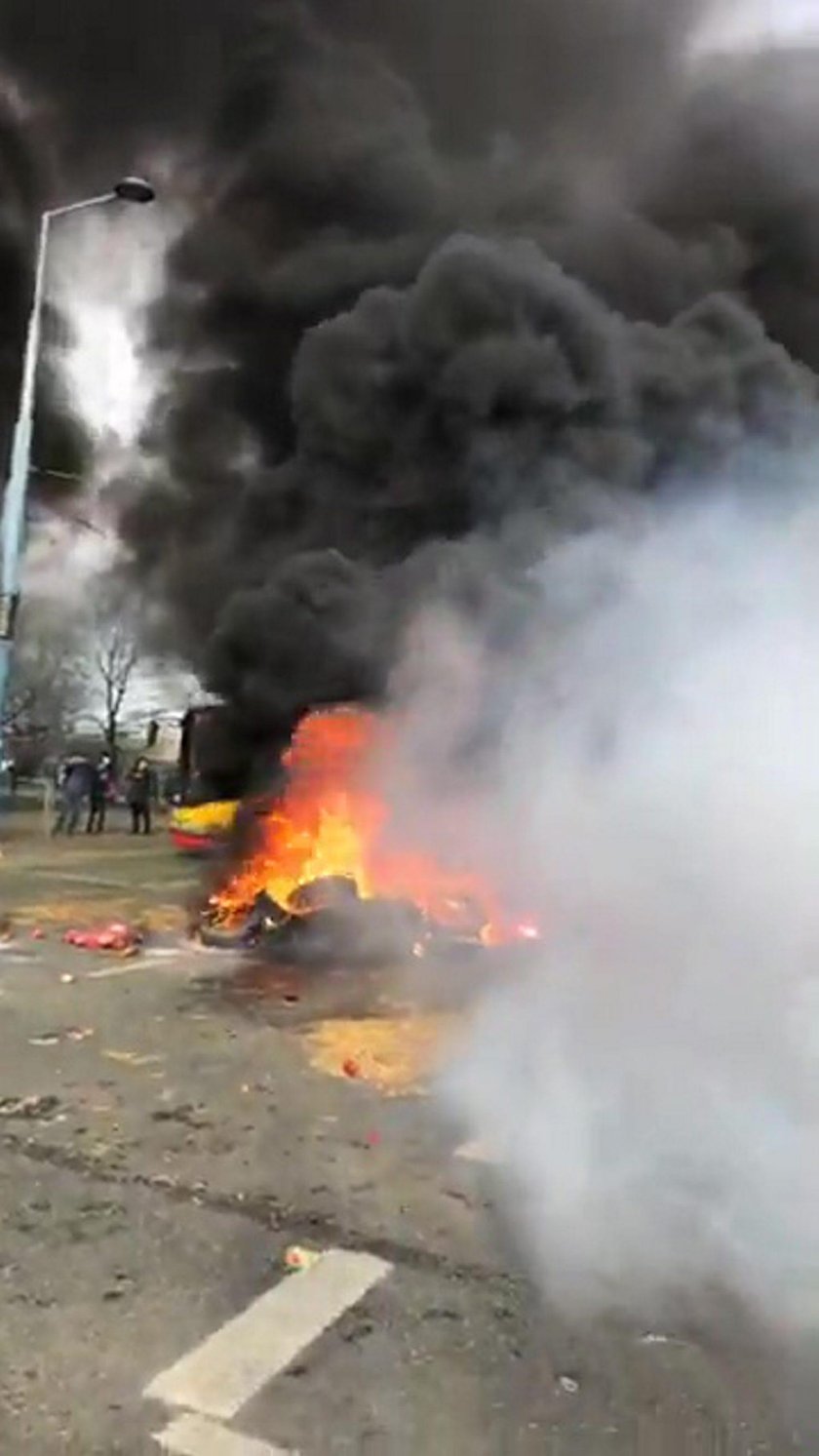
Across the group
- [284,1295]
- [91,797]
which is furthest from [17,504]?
[91,797]

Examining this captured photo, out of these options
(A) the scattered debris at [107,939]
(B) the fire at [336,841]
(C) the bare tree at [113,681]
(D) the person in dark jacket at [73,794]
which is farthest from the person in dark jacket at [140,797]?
(C) the bare tree at [113,681]

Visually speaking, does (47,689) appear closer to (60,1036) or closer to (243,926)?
(243,926)

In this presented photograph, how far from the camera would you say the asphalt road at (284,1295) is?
2.70m

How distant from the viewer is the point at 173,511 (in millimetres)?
12703

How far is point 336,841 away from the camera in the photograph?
915 centimetres

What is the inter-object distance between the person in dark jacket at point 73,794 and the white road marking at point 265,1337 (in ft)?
54.7

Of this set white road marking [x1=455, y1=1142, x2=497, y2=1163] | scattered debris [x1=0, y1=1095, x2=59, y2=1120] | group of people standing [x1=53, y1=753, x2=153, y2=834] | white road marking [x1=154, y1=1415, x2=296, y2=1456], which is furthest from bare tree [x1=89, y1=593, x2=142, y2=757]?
white road marking [x1=154, y1=1415, x2=296, y2=1456]

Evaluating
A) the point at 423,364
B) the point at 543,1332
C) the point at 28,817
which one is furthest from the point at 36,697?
the point at 543,1332

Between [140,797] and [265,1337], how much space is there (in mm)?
18065

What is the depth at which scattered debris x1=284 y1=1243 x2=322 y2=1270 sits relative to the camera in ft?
11.5

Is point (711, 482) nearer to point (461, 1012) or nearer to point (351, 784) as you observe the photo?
point (351, 784)

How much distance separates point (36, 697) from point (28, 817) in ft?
43.2

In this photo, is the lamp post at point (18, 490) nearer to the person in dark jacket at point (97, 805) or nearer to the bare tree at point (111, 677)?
the person in dark jacket at point (97, 805)

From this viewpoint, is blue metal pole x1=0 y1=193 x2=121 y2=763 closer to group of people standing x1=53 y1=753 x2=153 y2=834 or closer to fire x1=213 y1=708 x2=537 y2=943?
fire x1=213 y1=708 x2=537 y2=943
